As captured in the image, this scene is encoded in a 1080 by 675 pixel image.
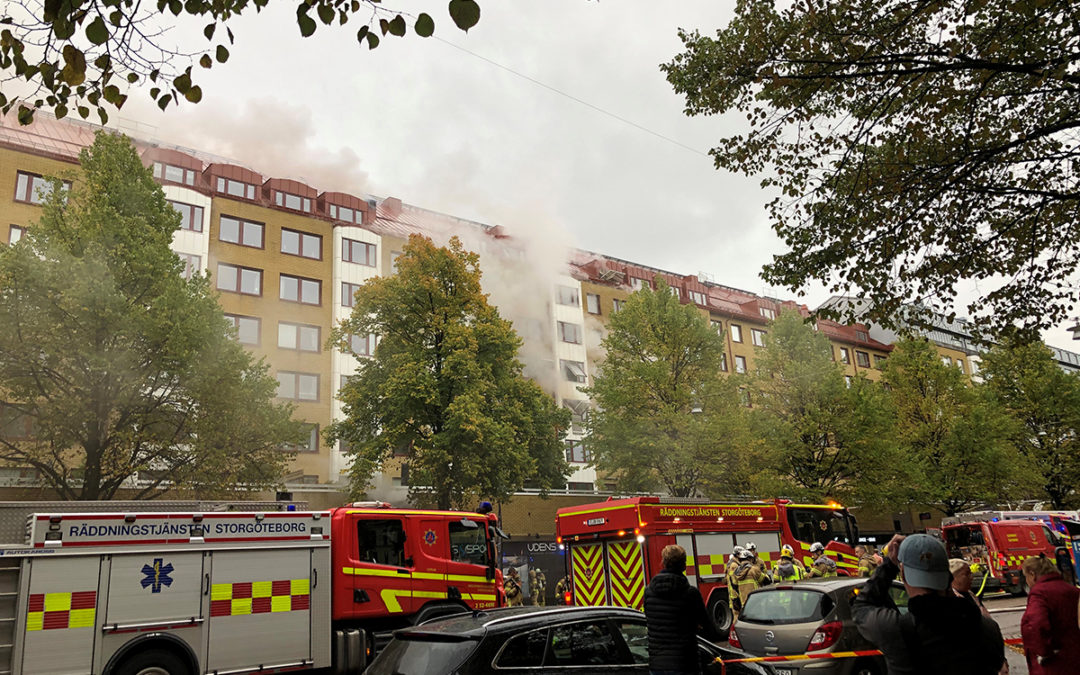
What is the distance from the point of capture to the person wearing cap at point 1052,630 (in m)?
4.82

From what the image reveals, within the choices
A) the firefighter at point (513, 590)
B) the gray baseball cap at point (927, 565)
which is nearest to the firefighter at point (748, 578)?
the firefighter at point (513, 590)

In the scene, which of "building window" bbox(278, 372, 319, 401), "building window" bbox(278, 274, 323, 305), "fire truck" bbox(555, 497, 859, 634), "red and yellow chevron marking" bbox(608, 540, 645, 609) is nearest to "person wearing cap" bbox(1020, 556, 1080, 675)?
"fire truck" bbox(555, 497, 859, 634)

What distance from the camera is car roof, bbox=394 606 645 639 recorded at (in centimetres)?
537

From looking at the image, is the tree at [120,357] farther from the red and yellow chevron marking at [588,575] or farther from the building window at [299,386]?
the building window at [299,386]

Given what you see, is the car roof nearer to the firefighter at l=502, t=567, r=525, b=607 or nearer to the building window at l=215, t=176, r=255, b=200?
the firefighter at l=502, t=567, r=525, b=607

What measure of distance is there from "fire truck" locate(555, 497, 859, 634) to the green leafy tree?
15.8 metres

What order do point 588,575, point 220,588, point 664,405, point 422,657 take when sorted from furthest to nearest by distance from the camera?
point 664,405
point 588,575
point 220,588
point 422,657

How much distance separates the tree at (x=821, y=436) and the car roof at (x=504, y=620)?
74.1 ft

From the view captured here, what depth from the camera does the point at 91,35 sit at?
4965 millimetres

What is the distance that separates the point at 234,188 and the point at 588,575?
81.7ft

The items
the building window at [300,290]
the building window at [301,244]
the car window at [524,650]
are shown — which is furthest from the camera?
the building window at [301,244]

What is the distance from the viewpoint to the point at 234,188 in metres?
33.0

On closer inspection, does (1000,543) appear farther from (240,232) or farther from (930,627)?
(240,232)

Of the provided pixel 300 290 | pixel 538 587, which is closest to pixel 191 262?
pixel 300 290
